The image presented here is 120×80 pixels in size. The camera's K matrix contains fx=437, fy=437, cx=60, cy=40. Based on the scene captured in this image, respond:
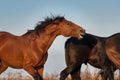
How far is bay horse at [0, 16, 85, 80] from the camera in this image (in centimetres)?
1239

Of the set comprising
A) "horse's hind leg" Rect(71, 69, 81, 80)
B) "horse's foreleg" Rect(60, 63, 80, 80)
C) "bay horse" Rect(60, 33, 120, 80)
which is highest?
"bay horse" Rect(60, 33, 120, 80)

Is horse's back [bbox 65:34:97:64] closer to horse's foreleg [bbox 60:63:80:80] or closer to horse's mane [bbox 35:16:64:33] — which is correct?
horse's foreleg [bbox 60:63:80:80]

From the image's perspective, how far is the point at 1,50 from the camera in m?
13.0

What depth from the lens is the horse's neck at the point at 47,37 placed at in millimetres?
12642

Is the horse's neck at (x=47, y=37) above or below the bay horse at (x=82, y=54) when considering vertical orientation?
above

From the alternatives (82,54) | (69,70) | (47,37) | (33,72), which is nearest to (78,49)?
(82,54)

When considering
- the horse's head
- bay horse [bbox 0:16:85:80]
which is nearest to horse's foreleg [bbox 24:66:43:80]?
bay horse [bbox 0:16:85:80]

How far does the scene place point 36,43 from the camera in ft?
41.5

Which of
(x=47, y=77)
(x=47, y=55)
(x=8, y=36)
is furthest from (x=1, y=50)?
(x=47, y=77)

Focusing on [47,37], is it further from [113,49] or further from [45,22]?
[113,49]

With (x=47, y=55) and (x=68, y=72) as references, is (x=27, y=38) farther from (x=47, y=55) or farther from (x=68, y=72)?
(x=68, y=72)

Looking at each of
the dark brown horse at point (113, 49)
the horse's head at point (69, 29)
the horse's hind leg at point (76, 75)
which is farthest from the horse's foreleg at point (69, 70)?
the horse's head at point (69, 29)

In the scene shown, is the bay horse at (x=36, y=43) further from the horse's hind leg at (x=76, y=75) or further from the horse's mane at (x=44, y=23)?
the horse's hind leg at (x=76, y=75)

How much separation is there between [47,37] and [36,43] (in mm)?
366
